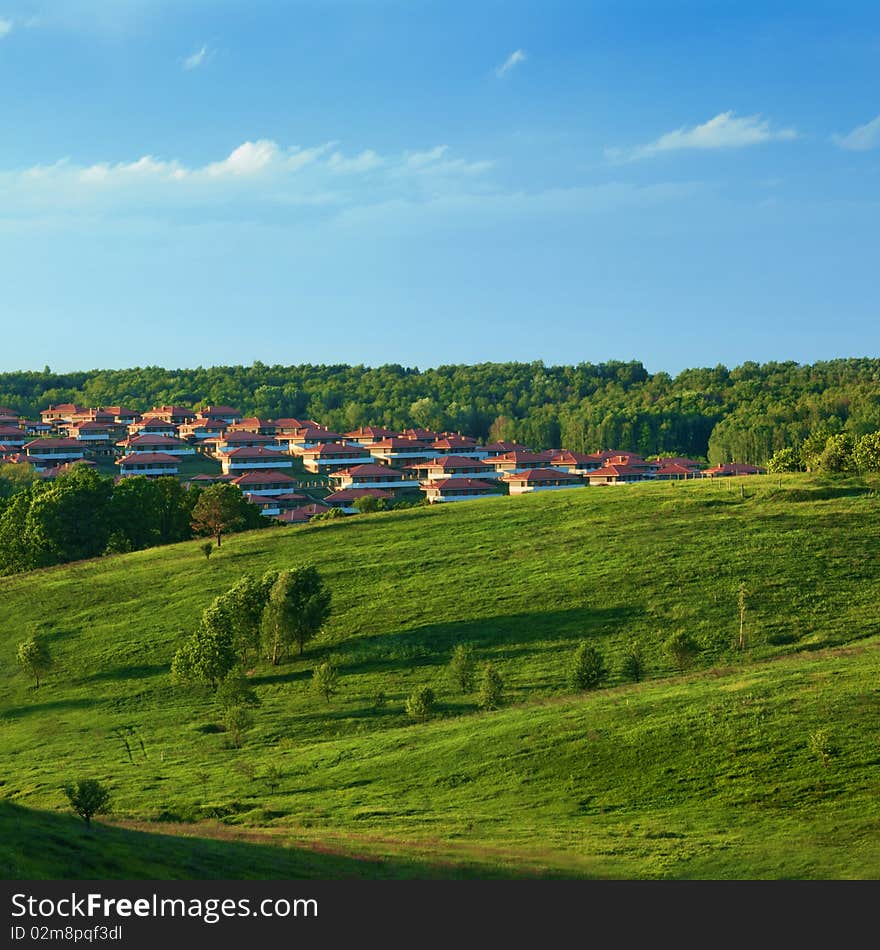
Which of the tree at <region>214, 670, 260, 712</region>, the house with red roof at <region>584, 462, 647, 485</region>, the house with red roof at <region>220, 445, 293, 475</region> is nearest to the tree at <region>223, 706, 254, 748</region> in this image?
the tree at <region>214, 670, 260, 712</region>

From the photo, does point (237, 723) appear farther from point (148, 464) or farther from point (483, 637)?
point (148, 464)

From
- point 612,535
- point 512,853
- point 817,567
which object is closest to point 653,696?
point 512,853

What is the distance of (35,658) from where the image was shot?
74.6m

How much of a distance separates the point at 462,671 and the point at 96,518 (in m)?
59.6

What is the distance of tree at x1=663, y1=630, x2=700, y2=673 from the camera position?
6525 cm

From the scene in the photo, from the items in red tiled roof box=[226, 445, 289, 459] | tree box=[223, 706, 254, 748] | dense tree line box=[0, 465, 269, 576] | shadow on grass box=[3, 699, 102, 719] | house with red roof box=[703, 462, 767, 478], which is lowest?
shadow on grass box=[3, 699, 102, 719]

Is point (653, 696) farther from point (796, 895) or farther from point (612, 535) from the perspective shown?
point (612, 535)

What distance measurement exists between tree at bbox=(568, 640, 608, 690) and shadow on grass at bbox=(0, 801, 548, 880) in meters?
27.4

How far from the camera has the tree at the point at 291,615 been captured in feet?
247

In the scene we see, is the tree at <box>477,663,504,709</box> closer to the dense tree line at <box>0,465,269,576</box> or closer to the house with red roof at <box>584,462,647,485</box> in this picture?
the dense tree line at <box>0,465,269,576</box>

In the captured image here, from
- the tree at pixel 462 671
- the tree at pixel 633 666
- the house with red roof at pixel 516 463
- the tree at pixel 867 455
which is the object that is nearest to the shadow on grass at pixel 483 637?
the tree at pixel 462 671

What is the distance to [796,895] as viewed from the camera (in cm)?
3089

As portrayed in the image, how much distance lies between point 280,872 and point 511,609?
48.6 m

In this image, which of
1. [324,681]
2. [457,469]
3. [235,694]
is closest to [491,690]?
[324,681]
